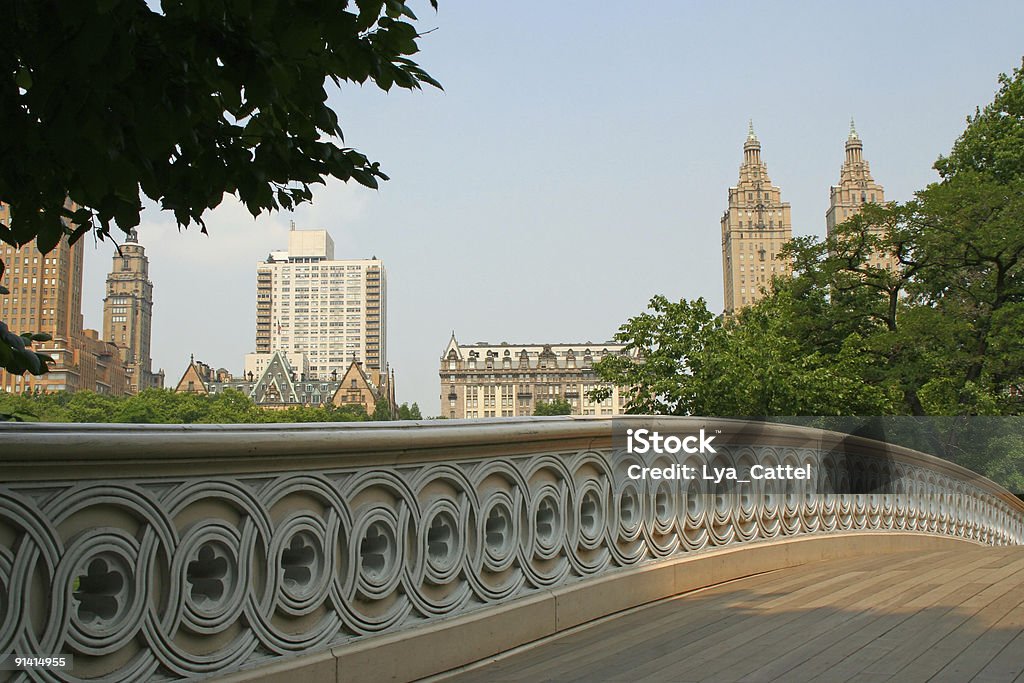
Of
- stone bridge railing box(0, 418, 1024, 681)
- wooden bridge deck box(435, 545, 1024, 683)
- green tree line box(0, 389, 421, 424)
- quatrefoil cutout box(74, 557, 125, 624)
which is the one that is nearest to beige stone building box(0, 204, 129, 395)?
green tree line box(0, 389, 421, 424)

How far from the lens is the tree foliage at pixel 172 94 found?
2.96m

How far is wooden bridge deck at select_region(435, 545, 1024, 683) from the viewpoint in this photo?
4691mm

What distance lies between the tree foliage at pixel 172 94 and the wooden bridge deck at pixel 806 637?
2.65 meters

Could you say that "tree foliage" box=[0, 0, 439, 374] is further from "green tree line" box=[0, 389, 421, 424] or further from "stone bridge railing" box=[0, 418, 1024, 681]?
"green tree line" box=[0, 389, 421, 424]

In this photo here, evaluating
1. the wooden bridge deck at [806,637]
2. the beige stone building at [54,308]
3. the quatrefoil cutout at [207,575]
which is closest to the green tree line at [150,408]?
the beige stone building at [54,308]

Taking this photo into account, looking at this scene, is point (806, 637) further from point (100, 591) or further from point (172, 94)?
point (172, 94)

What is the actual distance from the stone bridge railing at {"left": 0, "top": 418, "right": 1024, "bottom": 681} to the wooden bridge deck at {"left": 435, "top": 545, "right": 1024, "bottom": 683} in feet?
1.01

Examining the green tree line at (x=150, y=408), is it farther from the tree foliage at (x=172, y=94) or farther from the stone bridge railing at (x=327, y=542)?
the tree foliage at (x=172, y=94)

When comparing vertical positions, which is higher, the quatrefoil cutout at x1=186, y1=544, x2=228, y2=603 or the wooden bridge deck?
the quatrefoil cutout at x1=186, y1=544, x2=228, y2=603

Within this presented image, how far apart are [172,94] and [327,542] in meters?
2.15

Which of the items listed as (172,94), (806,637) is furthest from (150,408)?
(172,94)

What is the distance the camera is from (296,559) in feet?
14.5

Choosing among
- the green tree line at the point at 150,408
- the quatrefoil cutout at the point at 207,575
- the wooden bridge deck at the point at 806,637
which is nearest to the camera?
the quatrefoil cutout at the point at 207,575

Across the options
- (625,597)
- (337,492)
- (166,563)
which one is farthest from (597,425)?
(166,563)
